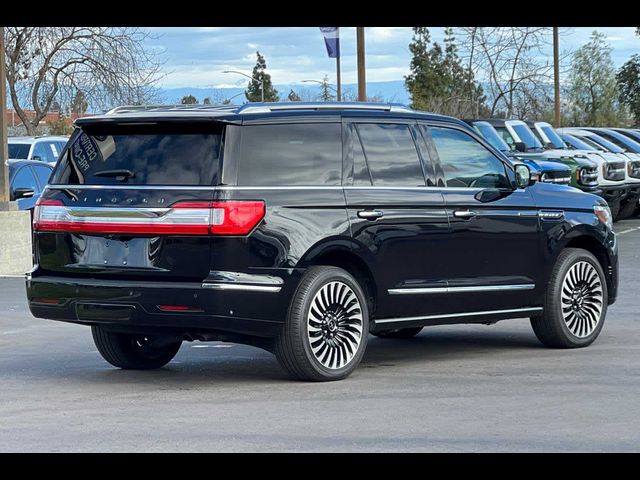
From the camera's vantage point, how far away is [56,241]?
947cm

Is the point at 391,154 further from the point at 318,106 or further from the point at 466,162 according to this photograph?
the point at 466,162

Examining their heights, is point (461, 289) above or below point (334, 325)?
above

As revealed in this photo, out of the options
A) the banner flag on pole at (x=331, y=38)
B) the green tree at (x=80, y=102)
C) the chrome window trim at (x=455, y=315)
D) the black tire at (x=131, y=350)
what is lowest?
the black tire at (x=131, y=350)

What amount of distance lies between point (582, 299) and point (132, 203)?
3.93 m

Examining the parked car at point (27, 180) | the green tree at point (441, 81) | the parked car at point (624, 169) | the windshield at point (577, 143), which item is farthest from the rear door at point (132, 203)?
the green tree at point (441, 81)

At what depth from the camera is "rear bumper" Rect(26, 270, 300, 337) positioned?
8914 mm

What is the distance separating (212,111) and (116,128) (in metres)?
0.68

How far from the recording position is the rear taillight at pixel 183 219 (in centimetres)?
893

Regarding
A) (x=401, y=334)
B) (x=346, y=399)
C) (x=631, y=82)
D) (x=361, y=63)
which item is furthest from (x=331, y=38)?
(x=631, y=82)

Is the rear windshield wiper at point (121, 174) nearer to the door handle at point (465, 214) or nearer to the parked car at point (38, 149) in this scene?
the door handle at point (465, 214)

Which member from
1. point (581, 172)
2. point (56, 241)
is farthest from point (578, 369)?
point (581, 172)

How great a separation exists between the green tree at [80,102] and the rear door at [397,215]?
28.1 meters

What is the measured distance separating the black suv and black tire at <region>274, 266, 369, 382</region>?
10 mm

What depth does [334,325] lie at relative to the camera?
30.9 feet
